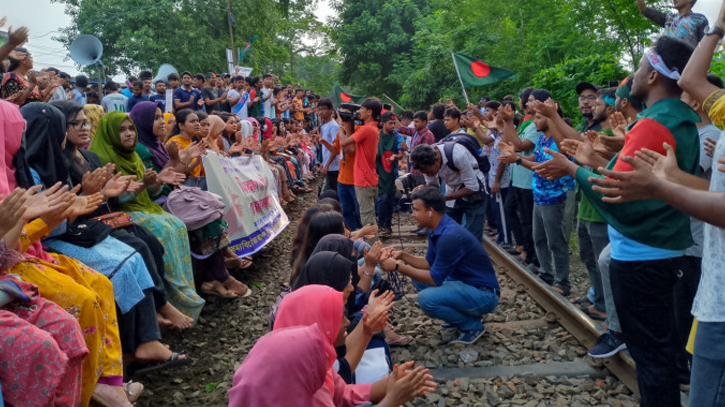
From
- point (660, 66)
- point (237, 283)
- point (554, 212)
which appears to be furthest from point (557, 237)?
point (237, 283)

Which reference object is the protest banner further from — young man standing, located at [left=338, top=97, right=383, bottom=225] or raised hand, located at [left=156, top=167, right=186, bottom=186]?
young man standing, located at [left=338, top=97, right=383, bottom=225]

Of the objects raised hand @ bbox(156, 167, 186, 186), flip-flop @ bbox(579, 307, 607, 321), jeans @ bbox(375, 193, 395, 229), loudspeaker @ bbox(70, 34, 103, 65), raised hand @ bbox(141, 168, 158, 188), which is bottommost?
jeans @ bbox(375, 193, 395, 229)

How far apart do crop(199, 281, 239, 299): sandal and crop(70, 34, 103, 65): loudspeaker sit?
767cm

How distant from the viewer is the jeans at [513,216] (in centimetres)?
717

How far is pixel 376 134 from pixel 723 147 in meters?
5.84

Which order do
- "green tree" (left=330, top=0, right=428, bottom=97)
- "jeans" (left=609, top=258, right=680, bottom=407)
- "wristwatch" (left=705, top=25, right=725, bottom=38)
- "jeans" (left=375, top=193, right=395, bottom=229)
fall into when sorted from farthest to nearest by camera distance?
"green tree" (left=330, top=0, right=428, bottom=97) < "jeans" (left=375, top=193, right=395, bottom=229) < "jeans" (left=609, top=258, right=680, bottom=407) < "wristwatch" (left=705, top=25, right=725, bottom=38)

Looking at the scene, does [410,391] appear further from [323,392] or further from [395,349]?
[395,349]

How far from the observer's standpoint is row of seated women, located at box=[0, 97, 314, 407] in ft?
8.63

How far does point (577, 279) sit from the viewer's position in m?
6.20

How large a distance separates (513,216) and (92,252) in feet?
17.5

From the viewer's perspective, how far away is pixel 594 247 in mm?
4750

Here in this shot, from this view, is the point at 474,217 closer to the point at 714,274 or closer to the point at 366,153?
the point at 366,153

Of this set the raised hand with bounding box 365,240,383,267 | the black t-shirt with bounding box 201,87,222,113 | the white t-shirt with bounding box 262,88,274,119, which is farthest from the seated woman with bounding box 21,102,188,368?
the white t-shirt with bounding box 262,88,274,119

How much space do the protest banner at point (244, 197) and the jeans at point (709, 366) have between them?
17.2 feet
